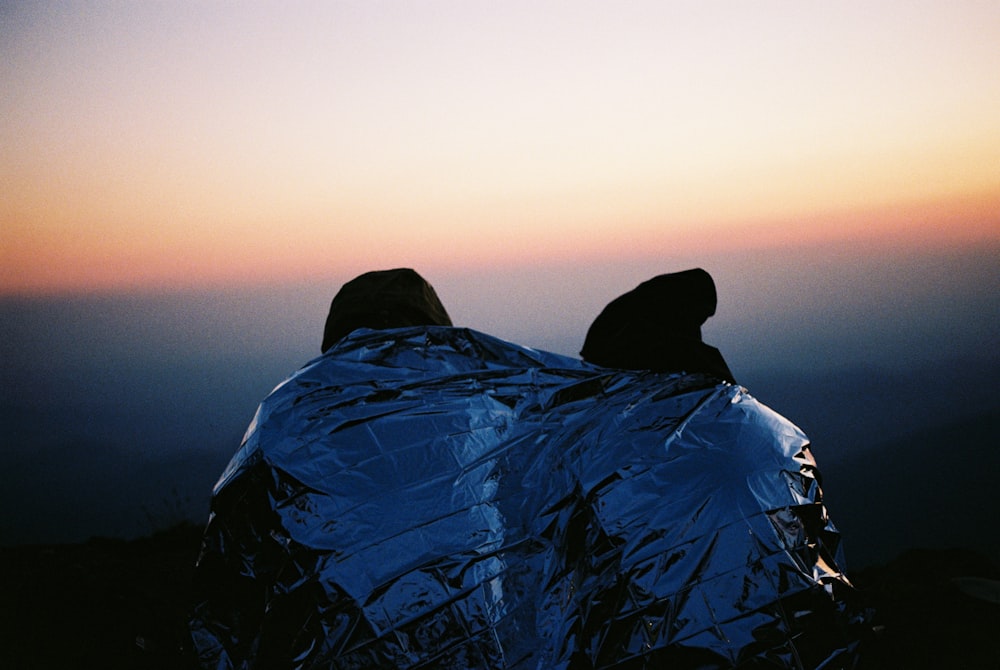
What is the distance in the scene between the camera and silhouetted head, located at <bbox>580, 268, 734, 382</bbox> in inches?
102

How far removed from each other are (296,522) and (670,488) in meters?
0.86

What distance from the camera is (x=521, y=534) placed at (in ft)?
6.02

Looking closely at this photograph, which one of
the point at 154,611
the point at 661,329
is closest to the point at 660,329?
the point at 661,329

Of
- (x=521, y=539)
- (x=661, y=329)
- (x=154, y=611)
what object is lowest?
(x=154, y=611)

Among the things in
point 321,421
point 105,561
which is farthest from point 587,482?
point 105,561

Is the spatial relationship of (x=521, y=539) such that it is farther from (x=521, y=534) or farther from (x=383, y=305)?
(x=383, y=305)

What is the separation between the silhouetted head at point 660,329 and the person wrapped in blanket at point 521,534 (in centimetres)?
27

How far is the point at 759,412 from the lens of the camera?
218 centimetres

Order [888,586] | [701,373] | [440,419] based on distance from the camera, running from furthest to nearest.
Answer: [888,586] → [701,373] → [440,419]

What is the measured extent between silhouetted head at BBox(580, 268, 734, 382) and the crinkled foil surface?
363 mm

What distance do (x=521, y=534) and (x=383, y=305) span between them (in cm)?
154

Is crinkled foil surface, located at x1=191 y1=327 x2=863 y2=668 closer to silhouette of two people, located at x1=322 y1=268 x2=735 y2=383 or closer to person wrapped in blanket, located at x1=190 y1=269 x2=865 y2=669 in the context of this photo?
person wrapped in blanket, located at x1=190 y1=269 x2=865 y2=669

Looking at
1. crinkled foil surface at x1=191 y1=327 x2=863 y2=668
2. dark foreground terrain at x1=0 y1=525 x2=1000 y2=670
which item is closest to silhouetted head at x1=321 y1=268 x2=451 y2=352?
crinkled foil surface at x1=191 y1=327 x2=863 y2=668

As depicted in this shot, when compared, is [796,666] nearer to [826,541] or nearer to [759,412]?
[826,541]
